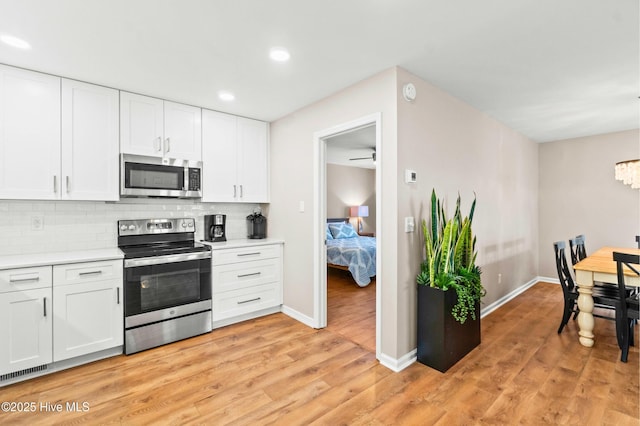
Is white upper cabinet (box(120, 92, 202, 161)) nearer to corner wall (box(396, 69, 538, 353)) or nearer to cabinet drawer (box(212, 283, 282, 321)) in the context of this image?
cabinet drawer (box(212, 283, 282, 321))

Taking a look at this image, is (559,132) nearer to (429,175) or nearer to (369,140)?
(369,140)

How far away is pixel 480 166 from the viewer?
356cm

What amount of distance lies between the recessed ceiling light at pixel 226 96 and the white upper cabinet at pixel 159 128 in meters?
0.44

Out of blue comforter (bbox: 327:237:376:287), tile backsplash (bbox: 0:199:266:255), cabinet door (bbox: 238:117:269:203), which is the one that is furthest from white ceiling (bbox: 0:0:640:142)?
blue comforter (bbox: 327:237:376:287)

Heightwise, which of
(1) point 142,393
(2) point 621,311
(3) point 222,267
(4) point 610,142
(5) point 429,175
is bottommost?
(1) point 142,393

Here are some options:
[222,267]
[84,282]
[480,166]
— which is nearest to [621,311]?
[480,166]

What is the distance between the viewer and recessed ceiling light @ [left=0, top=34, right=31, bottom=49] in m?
2.04

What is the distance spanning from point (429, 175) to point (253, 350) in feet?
7.46

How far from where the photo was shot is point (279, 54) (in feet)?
7.45

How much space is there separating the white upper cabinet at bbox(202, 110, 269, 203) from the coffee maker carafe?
0.21 m

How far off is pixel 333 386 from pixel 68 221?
2.86 m

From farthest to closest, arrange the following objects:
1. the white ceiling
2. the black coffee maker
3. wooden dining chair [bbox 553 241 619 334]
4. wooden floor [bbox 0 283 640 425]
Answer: the black coffee maker < wooden dining chair [bbox 553 241 619 334] < wooden floor [bbox 0 283 640 425] < the white ceiling

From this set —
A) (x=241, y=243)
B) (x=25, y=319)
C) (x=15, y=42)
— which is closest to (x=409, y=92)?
(x=241, y=243)

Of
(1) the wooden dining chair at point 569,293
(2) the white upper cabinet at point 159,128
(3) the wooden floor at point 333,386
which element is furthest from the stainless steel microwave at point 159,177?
(1) the wooden dining chair at point 569,293
